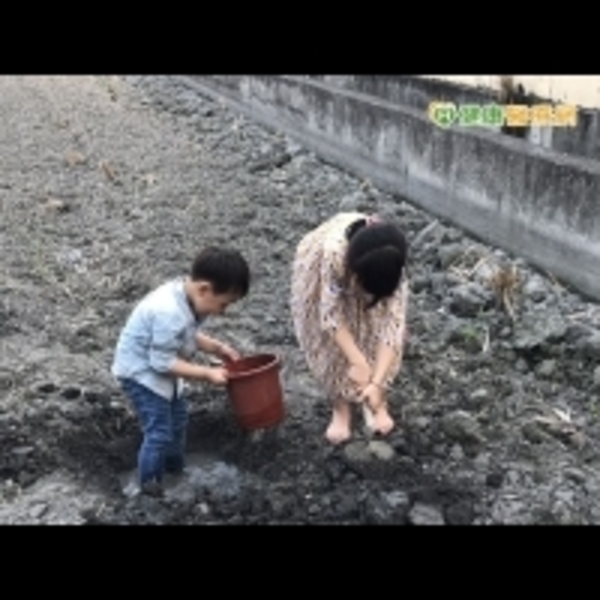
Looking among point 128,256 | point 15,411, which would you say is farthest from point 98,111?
point 15,411

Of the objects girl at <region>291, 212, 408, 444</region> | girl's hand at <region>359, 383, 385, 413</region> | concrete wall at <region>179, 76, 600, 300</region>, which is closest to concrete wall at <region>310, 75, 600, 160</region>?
concrete wall at <region>179, 76, 600, 300</region>

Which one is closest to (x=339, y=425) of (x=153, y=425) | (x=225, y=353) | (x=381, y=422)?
(x=381, y=422)

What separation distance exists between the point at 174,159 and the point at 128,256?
3.39 metres

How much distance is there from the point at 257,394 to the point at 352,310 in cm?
54

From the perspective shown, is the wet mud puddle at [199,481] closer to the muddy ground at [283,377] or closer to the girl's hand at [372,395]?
the muddy ground at [283,377]

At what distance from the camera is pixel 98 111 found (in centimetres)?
1310

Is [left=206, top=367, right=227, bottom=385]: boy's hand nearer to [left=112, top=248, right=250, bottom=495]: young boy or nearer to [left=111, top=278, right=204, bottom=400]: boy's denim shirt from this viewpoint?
[left=112, top=248, right=250, bottom=495]: young boy

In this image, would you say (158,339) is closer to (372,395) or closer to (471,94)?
(372,395)

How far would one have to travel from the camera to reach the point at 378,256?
12.4 ft

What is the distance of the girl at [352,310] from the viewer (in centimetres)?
383

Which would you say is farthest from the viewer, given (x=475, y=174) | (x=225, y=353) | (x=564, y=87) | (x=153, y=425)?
(x=564, y=87)

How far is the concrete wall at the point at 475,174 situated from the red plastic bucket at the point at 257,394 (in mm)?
2477

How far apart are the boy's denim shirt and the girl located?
0.58m

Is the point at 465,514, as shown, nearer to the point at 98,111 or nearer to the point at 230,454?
the point at 230,454
